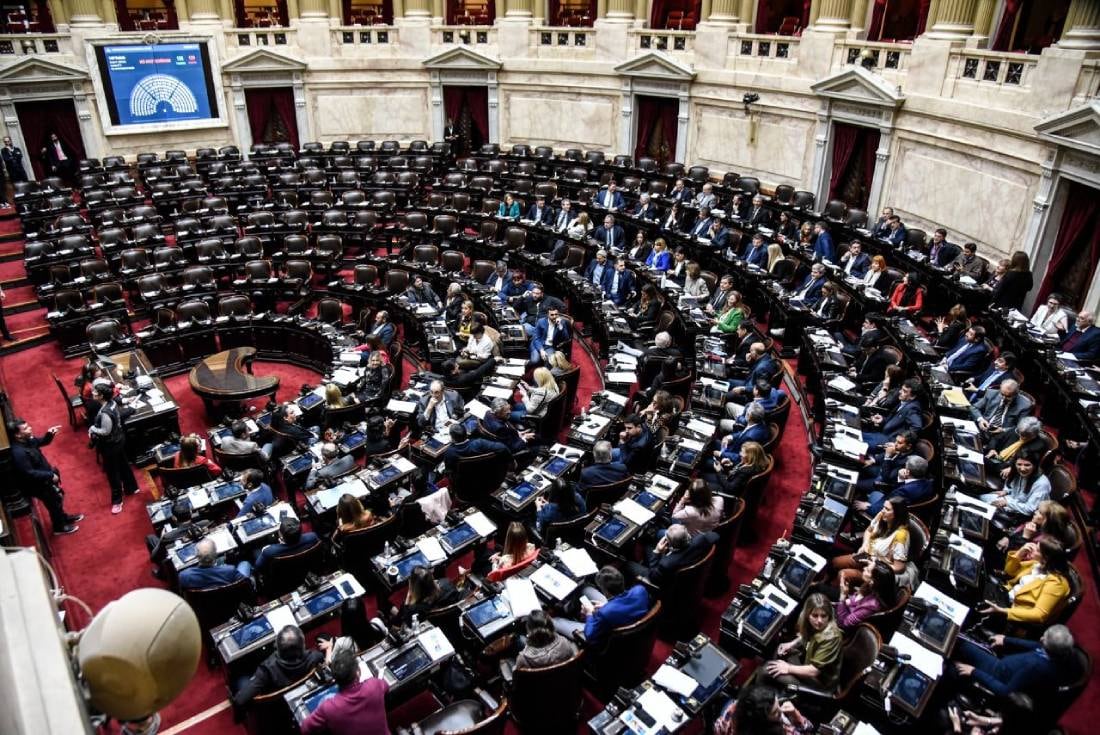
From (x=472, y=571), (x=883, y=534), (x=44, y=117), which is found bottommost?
(x=472, y=571)

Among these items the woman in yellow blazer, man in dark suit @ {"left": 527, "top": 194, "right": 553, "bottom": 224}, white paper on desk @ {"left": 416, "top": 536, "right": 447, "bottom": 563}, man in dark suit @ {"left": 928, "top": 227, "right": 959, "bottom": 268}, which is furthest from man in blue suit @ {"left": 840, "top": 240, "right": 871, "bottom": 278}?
white paper on desk @ {"left": 416, "top": 536, "right": 447, "bottom": 563}

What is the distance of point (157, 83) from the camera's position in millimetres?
22891

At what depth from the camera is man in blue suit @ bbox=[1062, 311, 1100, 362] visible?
1052 cm

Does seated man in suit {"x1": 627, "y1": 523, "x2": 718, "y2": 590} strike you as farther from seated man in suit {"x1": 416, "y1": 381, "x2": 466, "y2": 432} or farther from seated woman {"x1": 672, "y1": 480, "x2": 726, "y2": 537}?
seated man in suit {"x1": 416, "y1": 381, "x2": 466, "y2": 432}

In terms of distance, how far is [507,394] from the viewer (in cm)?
1086

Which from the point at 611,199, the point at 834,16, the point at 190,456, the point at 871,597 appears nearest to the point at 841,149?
the point at 834,16

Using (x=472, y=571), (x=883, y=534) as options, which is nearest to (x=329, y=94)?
(x=472, y=571)

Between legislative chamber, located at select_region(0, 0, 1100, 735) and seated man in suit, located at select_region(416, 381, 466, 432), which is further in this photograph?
seated man in suit, located at select_region(416, 381, 466, 432)

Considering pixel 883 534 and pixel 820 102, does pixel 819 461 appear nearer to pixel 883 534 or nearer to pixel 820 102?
pixel 883 534

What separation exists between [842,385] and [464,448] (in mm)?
5282

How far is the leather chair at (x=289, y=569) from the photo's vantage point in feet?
24.3

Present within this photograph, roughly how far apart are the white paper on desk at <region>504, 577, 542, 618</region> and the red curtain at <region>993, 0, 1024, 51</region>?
53.8 ft

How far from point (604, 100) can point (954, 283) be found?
1333 cm

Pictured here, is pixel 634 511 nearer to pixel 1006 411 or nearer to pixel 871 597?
pixel 871 597
